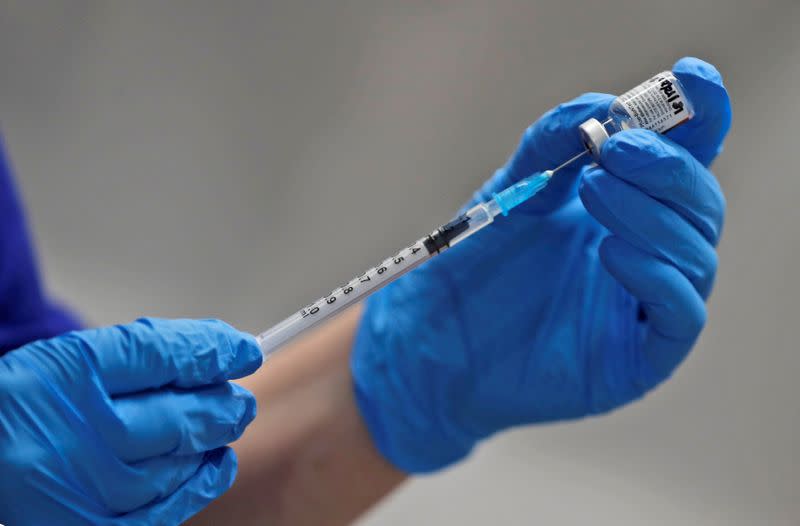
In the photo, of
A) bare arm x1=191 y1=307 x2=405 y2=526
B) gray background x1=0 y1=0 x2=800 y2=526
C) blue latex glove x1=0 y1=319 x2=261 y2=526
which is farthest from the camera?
gray background x1=0 y1=0 x2=800 y2=526

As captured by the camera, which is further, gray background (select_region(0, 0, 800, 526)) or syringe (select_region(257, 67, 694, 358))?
gray background (select_region(0, 0, 800, 526))

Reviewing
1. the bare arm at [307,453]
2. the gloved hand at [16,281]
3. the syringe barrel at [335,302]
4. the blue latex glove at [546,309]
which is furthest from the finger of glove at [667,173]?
the gloved hand at [16,281]

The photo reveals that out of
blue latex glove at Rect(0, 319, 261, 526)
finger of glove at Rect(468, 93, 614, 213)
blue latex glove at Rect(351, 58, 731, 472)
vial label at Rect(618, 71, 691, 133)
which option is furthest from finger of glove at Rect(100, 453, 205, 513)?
vial label at Rect(618, 71, 691, 133)

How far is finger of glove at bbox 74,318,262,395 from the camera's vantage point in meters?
0.85

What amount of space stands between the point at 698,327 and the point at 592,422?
2.63 ft

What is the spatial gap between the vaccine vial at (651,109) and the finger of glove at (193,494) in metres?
0.63

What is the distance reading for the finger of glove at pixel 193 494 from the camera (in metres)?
0.88

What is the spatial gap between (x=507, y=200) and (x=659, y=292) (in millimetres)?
236

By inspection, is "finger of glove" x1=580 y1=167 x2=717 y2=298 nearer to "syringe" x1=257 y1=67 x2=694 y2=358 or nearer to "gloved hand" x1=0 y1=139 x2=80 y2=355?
"syringe" x1=257 y1=67 x2=694 y2=358

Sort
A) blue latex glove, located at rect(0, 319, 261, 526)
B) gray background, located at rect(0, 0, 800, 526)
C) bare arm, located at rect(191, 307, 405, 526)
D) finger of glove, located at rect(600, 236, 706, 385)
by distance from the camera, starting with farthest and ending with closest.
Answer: gray background, located at rect(0, 0, 800, 526) → bare arm, located at rect(191, 307, 405, 526) → finger of glove, located at rect(600, 236, 706, 385) → blue latex glove, located at rect(0, 319, 261, 526)

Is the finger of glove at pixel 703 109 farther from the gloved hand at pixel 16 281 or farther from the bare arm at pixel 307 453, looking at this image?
the gloved hand at pixel 16 281

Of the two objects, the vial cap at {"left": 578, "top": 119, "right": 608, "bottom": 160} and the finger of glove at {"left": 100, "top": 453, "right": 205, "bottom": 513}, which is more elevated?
the vial cap at {"left": 578, "top": 119, "right": 608, "bottom": 160}

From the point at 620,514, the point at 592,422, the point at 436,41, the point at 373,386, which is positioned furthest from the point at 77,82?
the point at 620,514

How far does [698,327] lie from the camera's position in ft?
3.27
